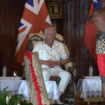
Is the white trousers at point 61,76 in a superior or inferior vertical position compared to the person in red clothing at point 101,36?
inferior

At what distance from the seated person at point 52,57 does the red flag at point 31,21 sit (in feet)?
3.74

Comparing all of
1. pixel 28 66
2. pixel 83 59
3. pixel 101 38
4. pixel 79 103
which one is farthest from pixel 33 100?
pixel 83 59

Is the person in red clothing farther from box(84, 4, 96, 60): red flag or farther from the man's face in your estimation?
box(84, 4, 96, 60): red flag

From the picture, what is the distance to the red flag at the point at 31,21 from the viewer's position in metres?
6.53

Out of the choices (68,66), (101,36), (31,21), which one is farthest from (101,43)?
(31,21)

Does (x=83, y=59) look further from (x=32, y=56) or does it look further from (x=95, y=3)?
(x=32, y=56)

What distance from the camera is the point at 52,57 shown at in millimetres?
5359

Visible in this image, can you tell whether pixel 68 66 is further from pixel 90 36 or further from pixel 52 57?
pixel 90 36

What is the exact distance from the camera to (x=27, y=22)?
21.6 feet

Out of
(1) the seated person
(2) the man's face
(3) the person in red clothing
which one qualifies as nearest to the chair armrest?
(1) the seated person

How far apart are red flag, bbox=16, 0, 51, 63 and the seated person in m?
1.14

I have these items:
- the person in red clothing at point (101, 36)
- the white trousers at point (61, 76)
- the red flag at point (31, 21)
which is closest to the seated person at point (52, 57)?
the white trousers at point (61, 76)

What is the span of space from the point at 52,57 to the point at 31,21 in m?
1.49

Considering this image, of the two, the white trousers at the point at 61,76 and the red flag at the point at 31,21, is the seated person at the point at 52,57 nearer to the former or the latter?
the white trousers at the point at 61,76
